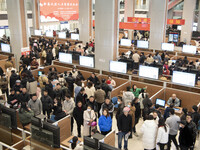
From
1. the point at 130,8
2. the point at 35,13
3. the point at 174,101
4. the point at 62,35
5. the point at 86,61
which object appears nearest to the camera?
the point at 174,101

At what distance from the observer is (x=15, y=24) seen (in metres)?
13.5

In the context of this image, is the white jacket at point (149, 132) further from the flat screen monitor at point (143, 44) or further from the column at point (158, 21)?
the flat screen monitor at point (143, 44)

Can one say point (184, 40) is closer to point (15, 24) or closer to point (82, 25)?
point (82, 25)

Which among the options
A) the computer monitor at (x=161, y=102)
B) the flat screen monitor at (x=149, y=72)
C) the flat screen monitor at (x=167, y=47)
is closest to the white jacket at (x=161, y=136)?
the computer monitor at (x=161, y=102)

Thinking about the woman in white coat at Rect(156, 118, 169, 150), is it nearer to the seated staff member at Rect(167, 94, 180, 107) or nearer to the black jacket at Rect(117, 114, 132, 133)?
the black jacket at Rect(117, 114, 132, 133)

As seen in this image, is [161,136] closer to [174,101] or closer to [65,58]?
[174,101]

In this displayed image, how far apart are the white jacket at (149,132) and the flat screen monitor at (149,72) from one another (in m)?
4.30

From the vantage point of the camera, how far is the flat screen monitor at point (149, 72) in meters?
9.52

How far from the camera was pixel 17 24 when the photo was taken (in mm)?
13445

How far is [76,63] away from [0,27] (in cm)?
1266

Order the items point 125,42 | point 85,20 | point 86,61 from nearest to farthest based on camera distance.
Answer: point 86,61 < point 85,20 < point 125,42

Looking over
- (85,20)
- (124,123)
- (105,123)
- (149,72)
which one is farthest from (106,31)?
(85,20)

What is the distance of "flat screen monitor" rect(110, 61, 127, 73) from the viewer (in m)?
10.3

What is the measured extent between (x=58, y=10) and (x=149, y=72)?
21323 millimetres
